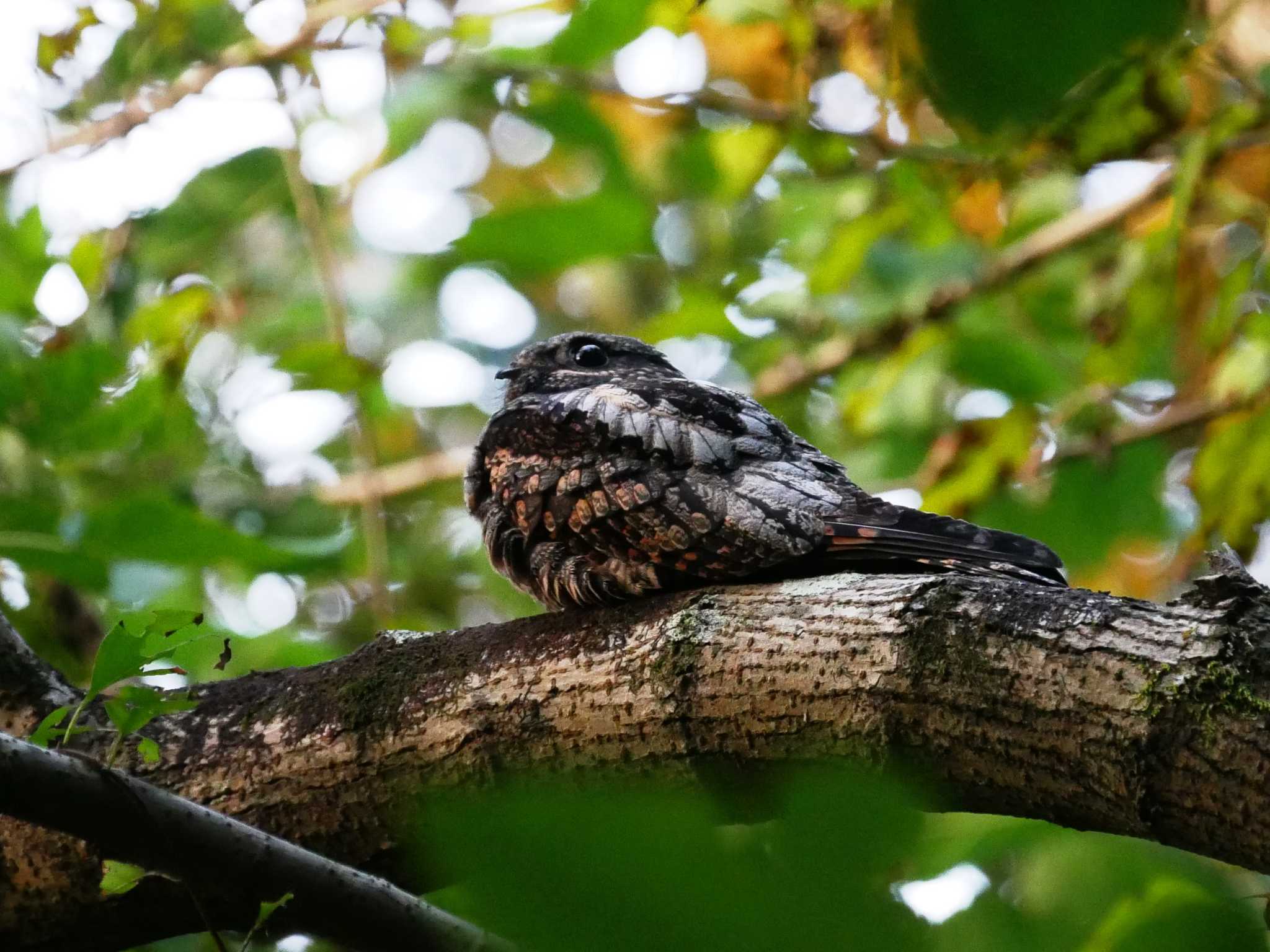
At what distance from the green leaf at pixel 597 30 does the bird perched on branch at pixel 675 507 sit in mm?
903

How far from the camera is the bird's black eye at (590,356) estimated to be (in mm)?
3311

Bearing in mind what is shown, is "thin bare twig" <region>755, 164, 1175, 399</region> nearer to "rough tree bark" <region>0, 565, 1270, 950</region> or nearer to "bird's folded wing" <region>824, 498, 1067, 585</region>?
"bird's folded wing" <region>824, 498, 1067, 585</region>

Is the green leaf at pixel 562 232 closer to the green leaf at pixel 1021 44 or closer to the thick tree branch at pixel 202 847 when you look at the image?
the thick tree branch at pixel 202 847

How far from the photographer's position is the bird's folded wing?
214cm

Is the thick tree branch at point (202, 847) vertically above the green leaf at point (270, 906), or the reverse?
the thick tree branch at point (202, 847)

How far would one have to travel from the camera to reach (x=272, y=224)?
6.19 m

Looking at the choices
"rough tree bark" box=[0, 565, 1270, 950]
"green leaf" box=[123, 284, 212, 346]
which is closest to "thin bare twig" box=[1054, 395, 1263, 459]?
"rough tree bark" box=[0, 565, 1270, 950]

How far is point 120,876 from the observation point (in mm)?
1759

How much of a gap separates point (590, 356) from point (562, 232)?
768 millimetres

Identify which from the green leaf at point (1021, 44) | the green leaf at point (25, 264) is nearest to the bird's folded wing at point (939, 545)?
the green leaf at point (1021, 44)

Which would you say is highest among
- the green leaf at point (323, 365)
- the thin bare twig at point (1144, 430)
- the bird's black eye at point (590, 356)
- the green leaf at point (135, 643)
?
the green leaf at point (135, 643)

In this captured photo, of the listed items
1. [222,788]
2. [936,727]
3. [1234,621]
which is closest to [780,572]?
[936,727]

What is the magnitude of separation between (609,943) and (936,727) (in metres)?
1.28

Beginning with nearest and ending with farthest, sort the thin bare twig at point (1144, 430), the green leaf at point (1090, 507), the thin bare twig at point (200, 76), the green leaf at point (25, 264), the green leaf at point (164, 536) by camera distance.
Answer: the green leaf at point (164, 536)
the green leaf at point (25, 264)
the thin bare twig at point (1144, 430)
the thin bare twig at point (200, 76)
the green leaf at point (1090, 507)
